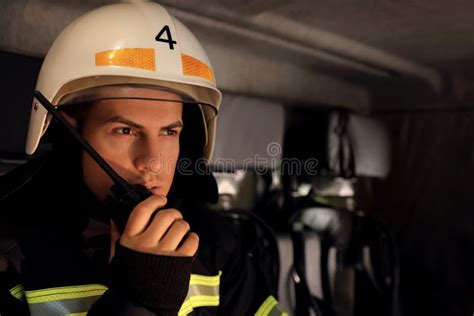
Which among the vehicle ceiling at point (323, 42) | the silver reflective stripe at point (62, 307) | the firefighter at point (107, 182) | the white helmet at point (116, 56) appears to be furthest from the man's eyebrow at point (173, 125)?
the vehicle ceiling at point (323, 42)

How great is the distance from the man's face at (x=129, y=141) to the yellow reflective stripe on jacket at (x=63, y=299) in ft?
0.74

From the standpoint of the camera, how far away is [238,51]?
6.90ft

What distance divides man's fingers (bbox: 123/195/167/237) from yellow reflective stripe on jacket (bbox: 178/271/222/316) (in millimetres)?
341

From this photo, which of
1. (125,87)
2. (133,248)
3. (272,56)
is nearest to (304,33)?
(272,56)

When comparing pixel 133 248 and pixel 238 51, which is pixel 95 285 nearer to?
pixel 133 248

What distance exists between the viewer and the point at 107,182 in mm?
1111

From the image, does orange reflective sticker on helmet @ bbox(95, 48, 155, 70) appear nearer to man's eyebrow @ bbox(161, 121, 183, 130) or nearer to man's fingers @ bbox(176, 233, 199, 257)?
man's eyebrow @ bbox(161, 121, 183, 130)

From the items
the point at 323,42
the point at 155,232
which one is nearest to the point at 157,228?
the point at 155,232

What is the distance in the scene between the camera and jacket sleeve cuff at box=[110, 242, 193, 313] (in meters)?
0.86

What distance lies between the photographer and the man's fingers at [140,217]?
882 millimetres

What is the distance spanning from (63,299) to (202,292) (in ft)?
1.16

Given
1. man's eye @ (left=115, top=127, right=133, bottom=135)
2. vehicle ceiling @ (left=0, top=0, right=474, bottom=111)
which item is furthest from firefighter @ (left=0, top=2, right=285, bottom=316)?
vehicle ceiling @ (left=0, top=0, right=474, bottom=111)

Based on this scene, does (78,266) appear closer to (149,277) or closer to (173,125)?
(149,277)

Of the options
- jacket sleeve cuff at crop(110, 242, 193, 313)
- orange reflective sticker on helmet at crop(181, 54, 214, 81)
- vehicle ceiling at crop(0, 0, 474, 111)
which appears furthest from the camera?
vehicle ceiling at crop(0, 0, 474, 111)
